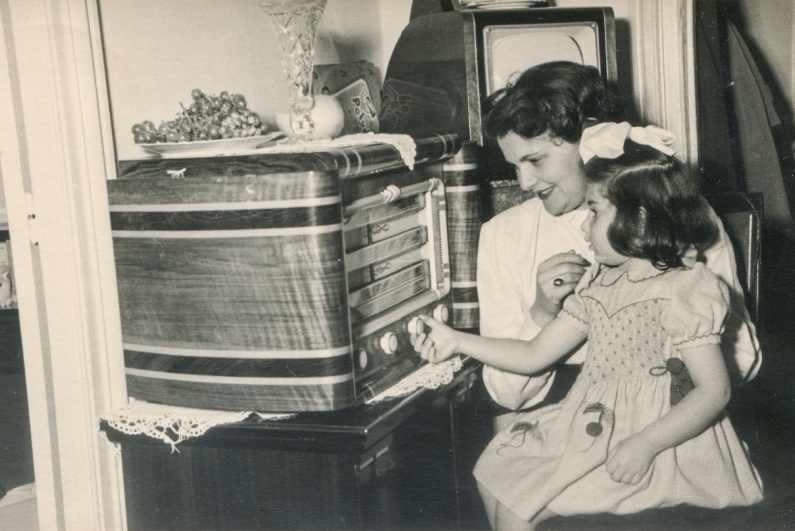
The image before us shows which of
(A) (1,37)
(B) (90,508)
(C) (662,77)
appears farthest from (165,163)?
(C) (662,77)

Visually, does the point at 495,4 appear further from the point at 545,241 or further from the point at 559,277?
the point at 559,277

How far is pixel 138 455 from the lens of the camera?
1.44 m

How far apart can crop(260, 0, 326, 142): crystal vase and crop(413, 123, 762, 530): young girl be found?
1.53 feet

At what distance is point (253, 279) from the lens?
1281 mm

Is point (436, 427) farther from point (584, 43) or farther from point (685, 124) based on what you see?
point (685, 124)

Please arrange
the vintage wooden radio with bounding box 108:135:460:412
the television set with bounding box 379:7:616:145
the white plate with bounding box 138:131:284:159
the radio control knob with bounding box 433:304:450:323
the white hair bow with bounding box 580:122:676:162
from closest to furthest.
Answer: the vintage wooden radio with bounding box 108:135:460:412 < the white plate with bounding box 138:131:284:159 < the white hair bow with bounding box 580:122:676:162 < the radio control knob with bounding box 433:304:450:323 < the television set with bounding box 379:7:616:145

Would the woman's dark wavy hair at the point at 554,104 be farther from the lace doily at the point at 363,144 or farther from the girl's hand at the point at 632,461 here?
the girl's hand at the point at 632,461

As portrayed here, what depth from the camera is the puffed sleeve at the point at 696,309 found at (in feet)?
4.68

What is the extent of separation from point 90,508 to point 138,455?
0.23 metres

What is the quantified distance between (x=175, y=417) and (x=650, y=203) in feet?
2.93

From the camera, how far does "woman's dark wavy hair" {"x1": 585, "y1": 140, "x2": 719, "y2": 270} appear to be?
4.93 ft

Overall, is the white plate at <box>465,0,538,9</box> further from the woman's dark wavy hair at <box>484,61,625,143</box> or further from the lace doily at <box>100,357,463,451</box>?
the lace doily at <box>100,357,463,451</box>

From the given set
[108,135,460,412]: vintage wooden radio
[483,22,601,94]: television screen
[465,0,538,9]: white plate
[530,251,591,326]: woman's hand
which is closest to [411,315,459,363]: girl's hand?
[108,135,460,412]: vintage wooden radio

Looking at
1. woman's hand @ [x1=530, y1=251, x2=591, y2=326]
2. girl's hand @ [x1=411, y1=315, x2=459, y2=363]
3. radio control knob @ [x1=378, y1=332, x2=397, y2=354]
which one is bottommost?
girl's hand @ [x1=411, y1=315, x2=459, y2=363]
